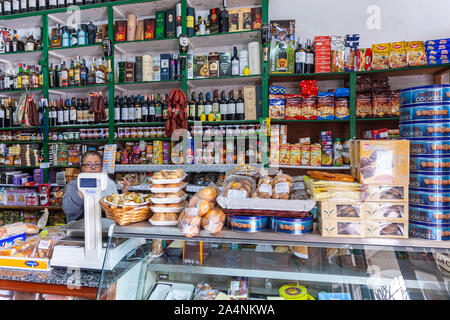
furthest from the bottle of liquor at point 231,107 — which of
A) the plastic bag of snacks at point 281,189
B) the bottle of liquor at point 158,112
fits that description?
the plastic bag of snacks at point 281,189

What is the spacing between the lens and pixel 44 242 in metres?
1.51

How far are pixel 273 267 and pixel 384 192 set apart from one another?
0.59 m

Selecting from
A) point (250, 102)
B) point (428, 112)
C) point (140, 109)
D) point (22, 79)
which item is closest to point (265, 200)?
point (428, 112)

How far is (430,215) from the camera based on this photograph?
Answer: 1.12m

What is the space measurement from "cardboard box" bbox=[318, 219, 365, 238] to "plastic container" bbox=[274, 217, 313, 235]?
0.22ft

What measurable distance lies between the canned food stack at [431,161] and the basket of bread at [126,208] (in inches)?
48.0

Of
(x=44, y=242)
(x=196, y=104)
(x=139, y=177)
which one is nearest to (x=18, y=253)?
(x=44, y=242)

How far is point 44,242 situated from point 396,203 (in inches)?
69.7

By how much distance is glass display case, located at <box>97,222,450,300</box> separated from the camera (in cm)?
117

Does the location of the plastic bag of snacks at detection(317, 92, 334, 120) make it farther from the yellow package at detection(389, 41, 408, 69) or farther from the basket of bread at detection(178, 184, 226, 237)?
the basket of bread at detection(178, 184, 226, 237)

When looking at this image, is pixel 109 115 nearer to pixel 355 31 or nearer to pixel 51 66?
pixel 51 66

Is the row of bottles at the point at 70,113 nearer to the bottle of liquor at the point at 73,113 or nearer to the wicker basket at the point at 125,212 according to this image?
the bottle of liquor at the point at 73,113

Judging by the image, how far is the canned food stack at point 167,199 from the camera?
1310 millimetres

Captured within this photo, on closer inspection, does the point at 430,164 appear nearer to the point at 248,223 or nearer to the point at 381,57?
the point at 248,223
